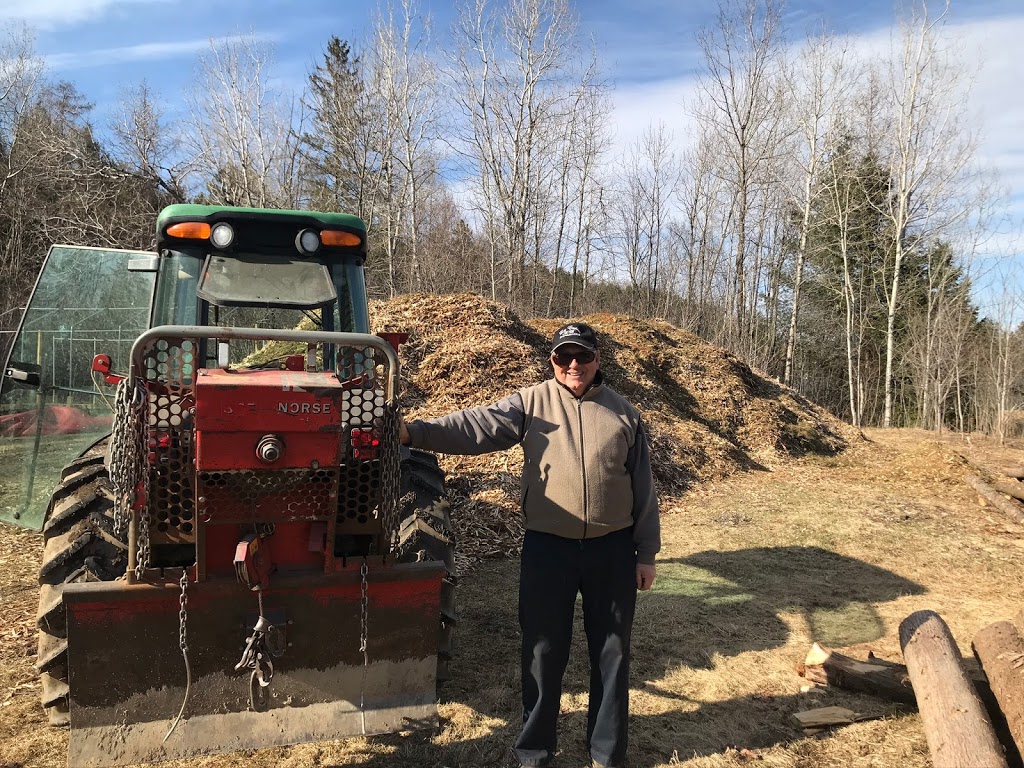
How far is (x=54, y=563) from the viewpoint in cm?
A: 302

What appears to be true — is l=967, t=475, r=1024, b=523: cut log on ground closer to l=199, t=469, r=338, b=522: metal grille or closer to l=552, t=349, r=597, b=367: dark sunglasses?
l=552, t=349, r=597, b=367: dark sunglasses

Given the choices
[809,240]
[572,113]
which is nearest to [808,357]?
[809,240]

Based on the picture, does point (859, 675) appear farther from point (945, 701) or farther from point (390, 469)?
point (390, 469)

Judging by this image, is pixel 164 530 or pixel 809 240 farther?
pixel 809 240

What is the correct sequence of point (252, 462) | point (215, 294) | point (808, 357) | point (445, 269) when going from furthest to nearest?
point (808, 357) → point (445, 269) → point (215, 294) → point (252, 462)

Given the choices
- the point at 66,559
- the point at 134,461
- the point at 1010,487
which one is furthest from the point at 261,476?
the point at 1010,487

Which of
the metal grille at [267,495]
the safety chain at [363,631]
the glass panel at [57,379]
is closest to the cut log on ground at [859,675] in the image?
the safety chain at [363,631]

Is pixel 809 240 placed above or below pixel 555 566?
above

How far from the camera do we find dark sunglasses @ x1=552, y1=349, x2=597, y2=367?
321 centimetres

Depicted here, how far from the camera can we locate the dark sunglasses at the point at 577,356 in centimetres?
321

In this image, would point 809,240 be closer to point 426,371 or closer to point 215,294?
point 426,371

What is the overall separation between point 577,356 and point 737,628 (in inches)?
115

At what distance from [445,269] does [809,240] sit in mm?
13372

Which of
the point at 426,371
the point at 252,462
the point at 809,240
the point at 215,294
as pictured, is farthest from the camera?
the point at 809,240
